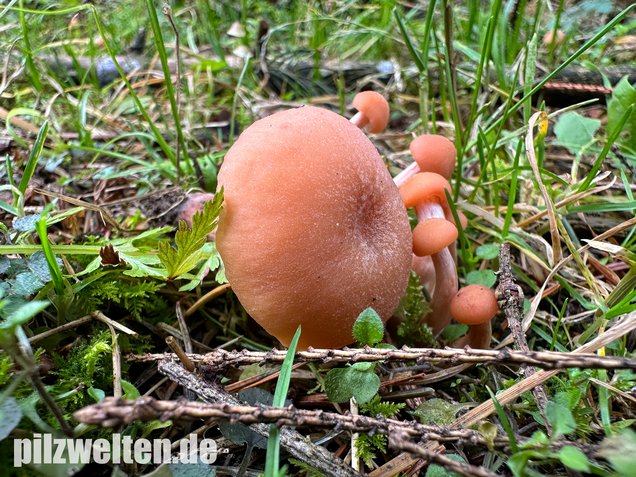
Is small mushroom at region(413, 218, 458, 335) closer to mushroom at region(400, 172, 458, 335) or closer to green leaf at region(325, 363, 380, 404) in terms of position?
mushroom at region(400, 172, 458, 335)

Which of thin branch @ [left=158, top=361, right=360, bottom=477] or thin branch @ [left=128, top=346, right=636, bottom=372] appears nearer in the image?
thin branch @ [left=128, top=346, right=636, bottom=372]

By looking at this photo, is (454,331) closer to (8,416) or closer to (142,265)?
(142,265)

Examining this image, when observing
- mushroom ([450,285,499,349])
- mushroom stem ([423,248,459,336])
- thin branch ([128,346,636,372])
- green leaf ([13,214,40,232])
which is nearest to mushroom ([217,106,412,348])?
thin branch ([128,346,636,372])

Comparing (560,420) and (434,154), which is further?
(434,154)

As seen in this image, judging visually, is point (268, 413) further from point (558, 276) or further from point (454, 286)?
point (558, 276)

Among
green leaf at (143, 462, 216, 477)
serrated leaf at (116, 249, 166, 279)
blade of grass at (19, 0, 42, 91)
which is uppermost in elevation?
blade of grass at (19, 0, 42, 91)

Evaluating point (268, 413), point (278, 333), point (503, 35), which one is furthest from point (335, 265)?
point (503, 35)

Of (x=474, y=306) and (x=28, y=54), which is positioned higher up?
(x=28, y=54)

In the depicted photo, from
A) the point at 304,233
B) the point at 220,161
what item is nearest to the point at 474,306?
the point at 304,233

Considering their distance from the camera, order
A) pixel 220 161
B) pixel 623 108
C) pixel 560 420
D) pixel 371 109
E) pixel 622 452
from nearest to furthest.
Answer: pixel 622 452, pixel 560 420, pixel 371 109, pixel 623 108, pixel 220 161
